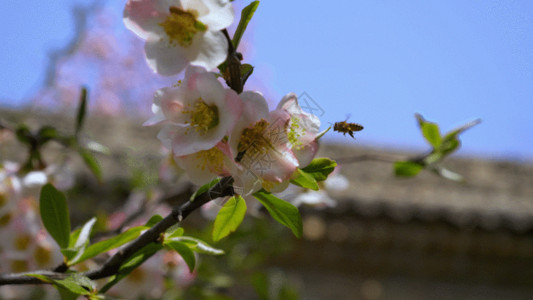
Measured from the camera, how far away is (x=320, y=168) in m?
0.56

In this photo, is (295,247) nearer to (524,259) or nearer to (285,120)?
(524,259)

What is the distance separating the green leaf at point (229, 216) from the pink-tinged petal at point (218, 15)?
178 mm

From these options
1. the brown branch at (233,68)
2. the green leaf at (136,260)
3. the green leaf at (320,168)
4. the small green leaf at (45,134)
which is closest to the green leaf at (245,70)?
the brown branch at (233,68)

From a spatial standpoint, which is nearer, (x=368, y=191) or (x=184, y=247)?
(x=184, y=247)

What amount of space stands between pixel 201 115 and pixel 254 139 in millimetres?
54

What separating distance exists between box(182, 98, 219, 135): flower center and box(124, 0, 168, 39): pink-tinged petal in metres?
0.08

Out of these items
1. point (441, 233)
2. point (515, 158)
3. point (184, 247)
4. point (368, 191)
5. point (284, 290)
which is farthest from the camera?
point (515, 158)

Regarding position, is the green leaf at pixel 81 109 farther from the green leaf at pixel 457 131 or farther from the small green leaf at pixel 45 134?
the green leaf at pixel 457 131

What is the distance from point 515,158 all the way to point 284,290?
5127mm

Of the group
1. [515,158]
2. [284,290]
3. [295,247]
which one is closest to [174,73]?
[284,290]

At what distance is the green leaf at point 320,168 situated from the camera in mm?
559

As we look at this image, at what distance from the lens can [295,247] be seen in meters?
3.90

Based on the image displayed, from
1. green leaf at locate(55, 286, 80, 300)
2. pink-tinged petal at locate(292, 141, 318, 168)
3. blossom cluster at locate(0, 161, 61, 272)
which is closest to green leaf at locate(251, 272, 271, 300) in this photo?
blossom cluster at locate(0, 161, 61, 272)

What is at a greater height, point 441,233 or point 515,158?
point 515,158
